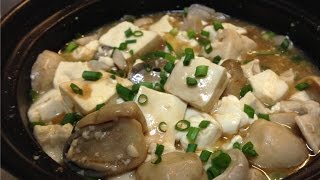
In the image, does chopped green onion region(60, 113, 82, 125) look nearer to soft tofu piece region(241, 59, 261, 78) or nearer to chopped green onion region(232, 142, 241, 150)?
chopped green onion region(232, 142, 241, 150)

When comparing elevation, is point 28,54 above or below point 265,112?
above

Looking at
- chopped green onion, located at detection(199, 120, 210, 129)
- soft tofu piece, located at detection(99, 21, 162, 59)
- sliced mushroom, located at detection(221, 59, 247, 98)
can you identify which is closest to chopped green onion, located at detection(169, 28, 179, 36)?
soft tofu piece, located at detection(99, 21, 162, 59)

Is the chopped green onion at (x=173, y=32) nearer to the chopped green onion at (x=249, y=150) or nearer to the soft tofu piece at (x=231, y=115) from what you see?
the soft tofu piece at (x=231, y=115)

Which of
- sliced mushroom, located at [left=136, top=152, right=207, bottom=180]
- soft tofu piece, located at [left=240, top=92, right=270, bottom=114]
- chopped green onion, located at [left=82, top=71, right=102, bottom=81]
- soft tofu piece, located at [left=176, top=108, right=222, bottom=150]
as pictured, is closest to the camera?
sliced mushroom, located at [left=136, top=152, right=207, bottom=180]

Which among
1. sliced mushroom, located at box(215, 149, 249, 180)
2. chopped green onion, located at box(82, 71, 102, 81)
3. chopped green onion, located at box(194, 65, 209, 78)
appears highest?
chopped green onion, located at box(194, 65, 209, 78)

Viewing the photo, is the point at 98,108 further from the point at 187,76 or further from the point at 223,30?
the point at 223,30

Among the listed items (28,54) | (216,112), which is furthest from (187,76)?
(28,54)

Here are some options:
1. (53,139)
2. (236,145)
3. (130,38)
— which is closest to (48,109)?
(53,139)
